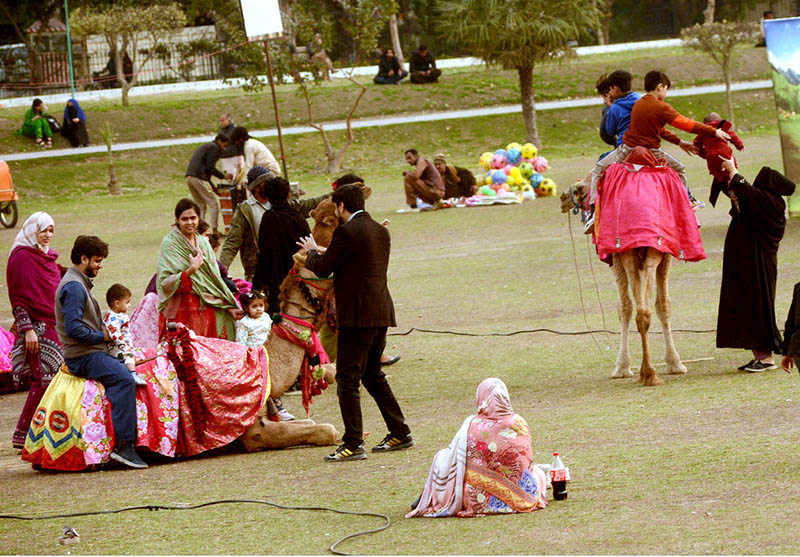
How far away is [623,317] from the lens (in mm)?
10391

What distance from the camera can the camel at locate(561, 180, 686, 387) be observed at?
10039 millimetres

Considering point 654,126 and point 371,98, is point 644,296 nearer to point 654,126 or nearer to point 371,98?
point 654,126

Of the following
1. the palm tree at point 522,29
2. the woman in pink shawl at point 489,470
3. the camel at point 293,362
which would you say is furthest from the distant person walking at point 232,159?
the palm tree at point 522,29

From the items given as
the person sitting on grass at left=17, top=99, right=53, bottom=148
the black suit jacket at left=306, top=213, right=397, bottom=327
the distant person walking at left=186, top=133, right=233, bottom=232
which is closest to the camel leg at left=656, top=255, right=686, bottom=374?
the black suit jacket at left=306, top=213, right=397, bottom=327

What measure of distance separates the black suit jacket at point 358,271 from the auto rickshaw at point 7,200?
18.3 m

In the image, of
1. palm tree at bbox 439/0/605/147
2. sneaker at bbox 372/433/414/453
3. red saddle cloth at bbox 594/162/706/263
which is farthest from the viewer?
palm tree at bbox 439/0/605/147

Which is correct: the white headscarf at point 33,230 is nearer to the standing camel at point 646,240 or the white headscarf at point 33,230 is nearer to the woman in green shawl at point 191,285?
the woman in green shawl at point 191,285

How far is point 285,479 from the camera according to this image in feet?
26.2

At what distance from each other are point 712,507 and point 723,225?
14.0m

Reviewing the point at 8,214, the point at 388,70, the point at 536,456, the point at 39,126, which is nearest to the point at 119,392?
the point at 536,456

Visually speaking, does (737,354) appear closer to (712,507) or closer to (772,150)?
(712,507)

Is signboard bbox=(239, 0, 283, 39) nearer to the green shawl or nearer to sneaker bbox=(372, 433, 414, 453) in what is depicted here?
the green shawl

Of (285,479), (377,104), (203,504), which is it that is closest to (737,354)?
(285,479)

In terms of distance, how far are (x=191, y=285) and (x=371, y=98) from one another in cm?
3378
